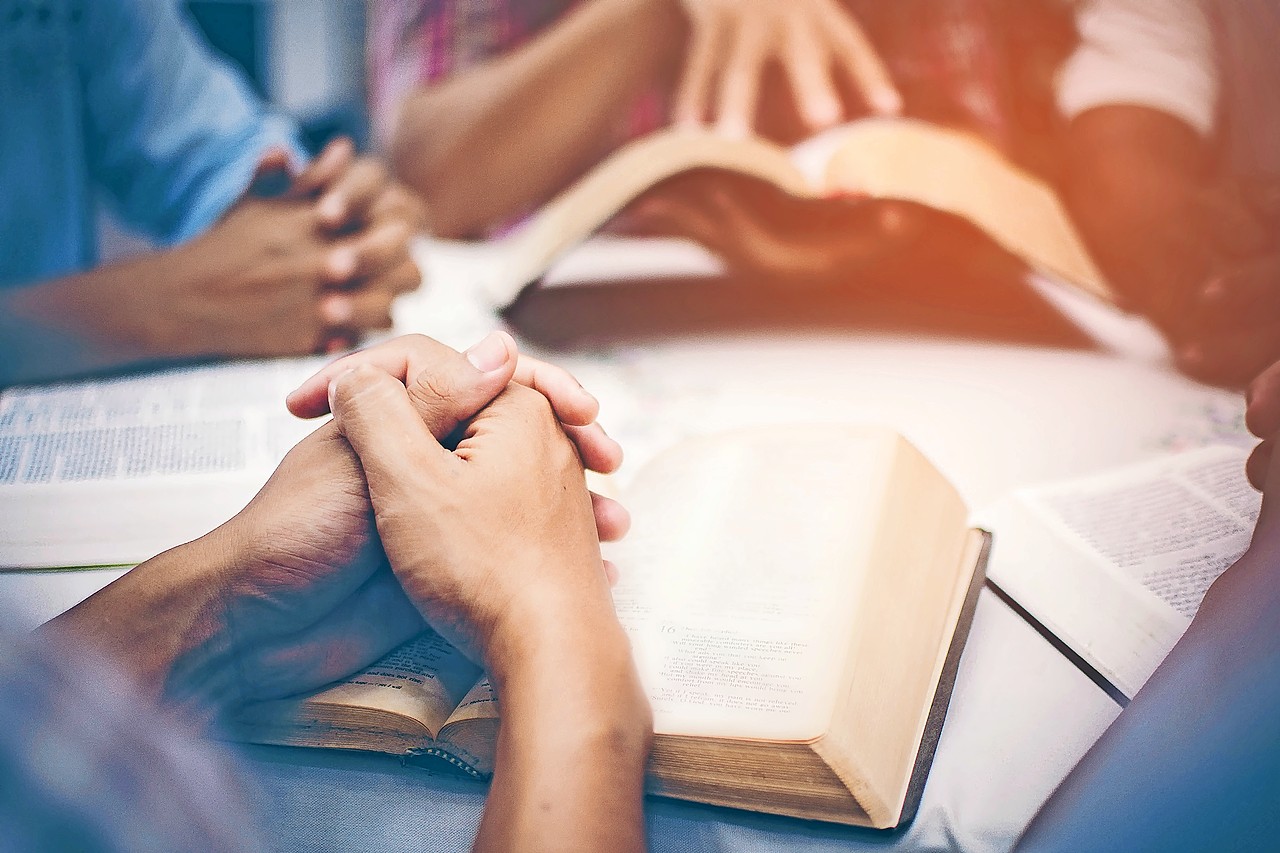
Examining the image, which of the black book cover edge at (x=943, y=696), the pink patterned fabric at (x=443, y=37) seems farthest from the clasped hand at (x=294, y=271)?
the black book cover edge at (x=943, y=696)

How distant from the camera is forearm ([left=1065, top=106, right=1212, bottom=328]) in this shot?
776mm

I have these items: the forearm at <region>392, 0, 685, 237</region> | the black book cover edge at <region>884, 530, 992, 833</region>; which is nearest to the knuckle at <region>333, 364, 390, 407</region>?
the black book cover edge at <region>884, 530, 992, 833</region>

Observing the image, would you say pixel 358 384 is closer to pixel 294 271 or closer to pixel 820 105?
pixel 294 271

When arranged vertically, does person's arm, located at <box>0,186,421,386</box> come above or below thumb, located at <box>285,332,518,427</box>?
below

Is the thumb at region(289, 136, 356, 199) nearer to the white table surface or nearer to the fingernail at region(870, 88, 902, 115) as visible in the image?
the white table surface

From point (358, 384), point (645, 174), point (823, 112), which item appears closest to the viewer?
point (358, 384)

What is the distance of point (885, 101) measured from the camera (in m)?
0.90

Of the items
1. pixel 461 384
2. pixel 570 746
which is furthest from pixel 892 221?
pixel 570 746

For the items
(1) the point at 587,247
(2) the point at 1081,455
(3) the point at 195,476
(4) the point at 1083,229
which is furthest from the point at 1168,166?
(3) the point at 195,476

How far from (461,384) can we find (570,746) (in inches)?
6.6

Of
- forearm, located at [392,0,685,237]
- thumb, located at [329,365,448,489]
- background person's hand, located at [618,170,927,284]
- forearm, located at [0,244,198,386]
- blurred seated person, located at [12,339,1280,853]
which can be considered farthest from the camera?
forearm, located at [392,0,685,237]

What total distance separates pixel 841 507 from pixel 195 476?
33 cm

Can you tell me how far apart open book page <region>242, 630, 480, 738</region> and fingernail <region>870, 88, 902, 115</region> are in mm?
712

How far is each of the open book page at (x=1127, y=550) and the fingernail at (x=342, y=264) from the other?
0.50 metres
